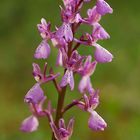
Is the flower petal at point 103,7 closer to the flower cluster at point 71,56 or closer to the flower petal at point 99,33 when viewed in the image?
the flower cluster at point 71,56

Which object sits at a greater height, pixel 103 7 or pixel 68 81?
pixel 103 7

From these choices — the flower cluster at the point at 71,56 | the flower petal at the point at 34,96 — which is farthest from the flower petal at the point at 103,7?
the flower petal at the point at 34,96

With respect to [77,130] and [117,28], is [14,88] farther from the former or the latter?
[117,28]

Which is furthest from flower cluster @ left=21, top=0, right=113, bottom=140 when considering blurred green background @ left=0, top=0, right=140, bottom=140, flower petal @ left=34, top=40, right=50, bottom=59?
blurred green background @ left=0, top=0, right=140, bottom=140

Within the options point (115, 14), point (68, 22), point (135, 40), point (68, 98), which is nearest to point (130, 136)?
point (68, 98)

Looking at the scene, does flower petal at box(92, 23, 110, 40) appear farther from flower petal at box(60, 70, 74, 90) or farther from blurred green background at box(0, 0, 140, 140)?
blurred green background at box(0, 0, 140, 140)

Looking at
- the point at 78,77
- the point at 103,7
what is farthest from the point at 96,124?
the point at 78,77

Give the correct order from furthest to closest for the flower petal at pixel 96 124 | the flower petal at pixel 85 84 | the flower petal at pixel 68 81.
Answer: the flower petal at pixel 85 84 < the flower petal at pixel 96 124 < the flower petal at pixel 68 81

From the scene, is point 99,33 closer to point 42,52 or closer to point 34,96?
point 42,52
